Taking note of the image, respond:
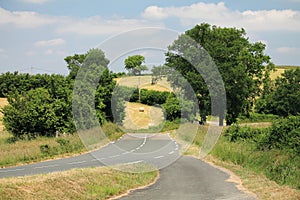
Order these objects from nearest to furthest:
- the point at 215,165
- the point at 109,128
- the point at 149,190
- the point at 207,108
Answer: the point at 149,190
the point at 215,165
the point at 109,128
the point at 207,108

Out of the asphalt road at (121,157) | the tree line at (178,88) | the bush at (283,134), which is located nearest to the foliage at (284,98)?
the tree line at (178,88)

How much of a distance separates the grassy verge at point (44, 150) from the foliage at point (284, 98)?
45963 millimetres

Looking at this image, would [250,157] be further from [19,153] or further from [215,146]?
[19,153]

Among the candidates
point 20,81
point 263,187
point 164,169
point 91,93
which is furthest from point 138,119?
point 20,81

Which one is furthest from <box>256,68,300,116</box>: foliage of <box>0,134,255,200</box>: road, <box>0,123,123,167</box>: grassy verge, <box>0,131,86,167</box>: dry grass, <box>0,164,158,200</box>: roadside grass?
<box>0,164,158,200</box>: roadside grass

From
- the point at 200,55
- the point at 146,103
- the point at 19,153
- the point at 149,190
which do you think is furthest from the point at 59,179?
the point at 200,55

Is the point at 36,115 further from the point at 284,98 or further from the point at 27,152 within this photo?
the point at 284,98

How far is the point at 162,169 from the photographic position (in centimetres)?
2153

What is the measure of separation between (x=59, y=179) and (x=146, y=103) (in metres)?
21.8

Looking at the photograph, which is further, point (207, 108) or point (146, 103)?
point (207, 108)

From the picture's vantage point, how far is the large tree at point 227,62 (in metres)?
48.0

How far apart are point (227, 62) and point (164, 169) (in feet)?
106

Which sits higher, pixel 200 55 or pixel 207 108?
pixel 200 55

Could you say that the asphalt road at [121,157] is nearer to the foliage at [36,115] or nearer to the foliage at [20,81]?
the foliage at [36,115]
